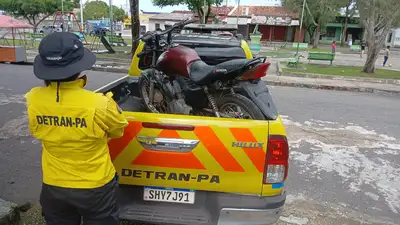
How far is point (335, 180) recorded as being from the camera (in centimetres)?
456

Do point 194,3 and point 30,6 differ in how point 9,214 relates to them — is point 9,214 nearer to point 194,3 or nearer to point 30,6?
point 194,3

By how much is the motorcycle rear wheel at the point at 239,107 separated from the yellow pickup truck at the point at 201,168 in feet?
1.42

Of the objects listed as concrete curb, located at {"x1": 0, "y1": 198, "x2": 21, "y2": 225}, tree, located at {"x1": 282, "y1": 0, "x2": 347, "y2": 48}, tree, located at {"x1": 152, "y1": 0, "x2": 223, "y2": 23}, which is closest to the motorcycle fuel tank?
concrete curb, located at {"x1": 0, "y1": 198, "x2": 21, "y2": 225}

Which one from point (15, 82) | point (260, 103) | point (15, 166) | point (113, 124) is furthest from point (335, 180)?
point (15, 82)

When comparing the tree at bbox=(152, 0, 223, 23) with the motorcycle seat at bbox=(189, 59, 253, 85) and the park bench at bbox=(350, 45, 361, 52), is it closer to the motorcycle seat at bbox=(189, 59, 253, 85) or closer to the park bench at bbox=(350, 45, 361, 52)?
the park bench at bbox=(350, 45, 361, 52)

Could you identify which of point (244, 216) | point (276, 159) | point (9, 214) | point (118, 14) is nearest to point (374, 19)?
point (276, 159)

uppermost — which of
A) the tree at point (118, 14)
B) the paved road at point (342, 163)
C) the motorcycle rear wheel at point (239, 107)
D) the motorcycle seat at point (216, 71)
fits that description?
the tree at point (118, 14)

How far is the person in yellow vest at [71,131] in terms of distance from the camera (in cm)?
194

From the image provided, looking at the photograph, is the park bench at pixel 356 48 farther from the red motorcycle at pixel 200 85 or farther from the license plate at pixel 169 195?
the license plate at pixel 169 195

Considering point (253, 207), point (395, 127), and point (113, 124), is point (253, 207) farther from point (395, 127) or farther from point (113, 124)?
point (395, 127)

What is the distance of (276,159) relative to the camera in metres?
2.47

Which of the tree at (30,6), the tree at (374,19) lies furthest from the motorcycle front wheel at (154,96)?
the tree at (30,6)

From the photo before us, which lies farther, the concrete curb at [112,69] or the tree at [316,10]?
the tree at [316,10]

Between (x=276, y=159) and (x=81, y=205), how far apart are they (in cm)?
132
